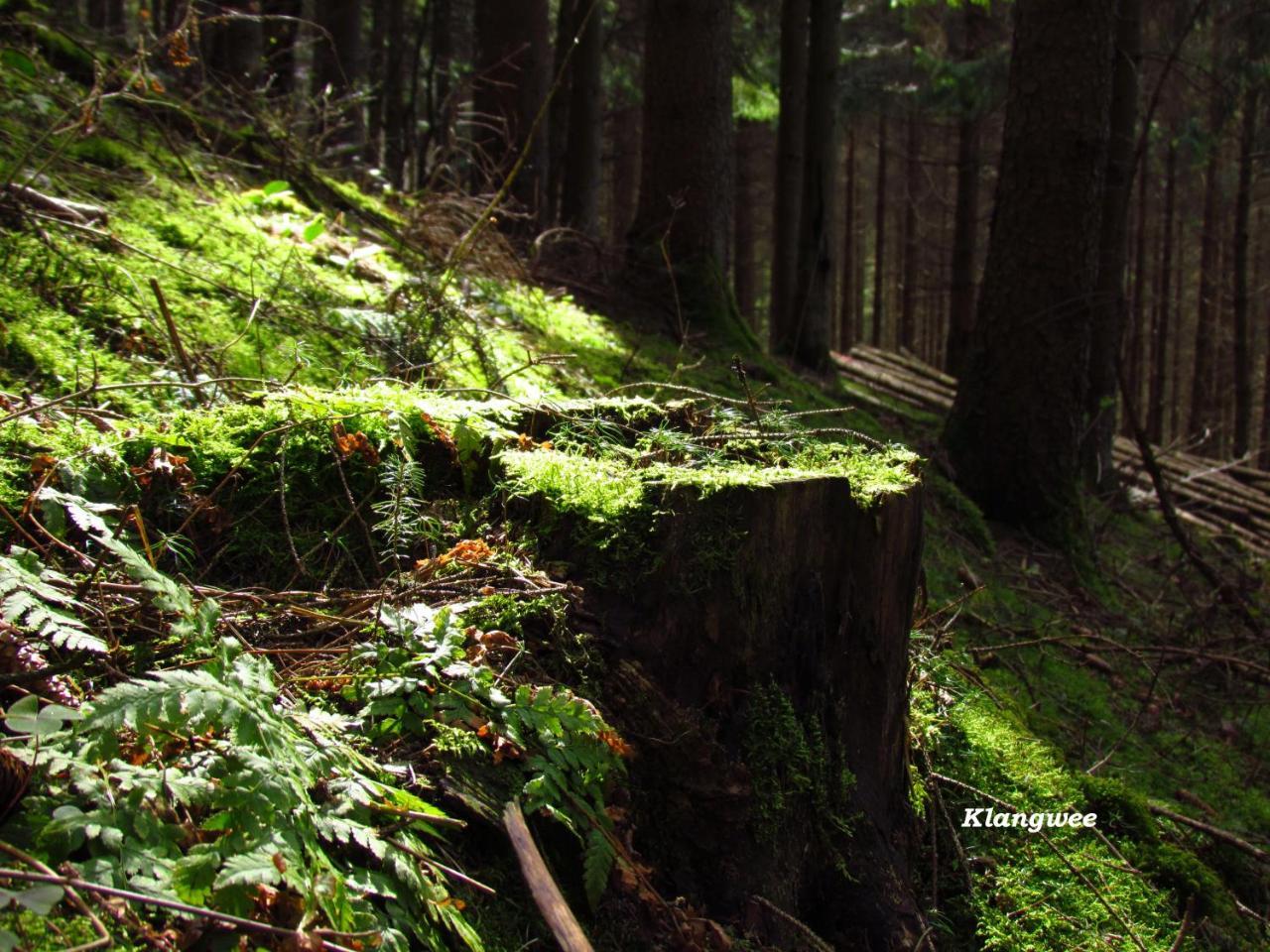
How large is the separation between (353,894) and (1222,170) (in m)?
27.8

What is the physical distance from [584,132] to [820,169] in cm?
275

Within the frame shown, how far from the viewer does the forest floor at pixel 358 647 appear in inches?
59.6

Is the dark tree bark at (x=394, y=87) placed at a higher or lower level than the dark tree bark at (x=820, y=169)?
higher

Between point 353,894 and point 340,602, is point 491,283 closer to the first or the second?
point 340,602

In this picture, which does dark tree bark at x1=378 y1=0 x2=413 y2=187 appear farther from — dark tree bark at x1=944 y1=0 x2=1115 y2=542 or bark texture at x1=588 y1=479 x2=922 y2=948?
bark texture at x1=588 y1=479 x2=922 y2=948

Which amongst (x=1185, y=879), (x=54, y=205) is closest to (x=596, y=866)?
(x=1185, y=879)

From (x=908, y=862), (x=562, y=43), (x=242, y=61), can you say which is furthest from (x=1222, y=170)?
(x=908, y=862)

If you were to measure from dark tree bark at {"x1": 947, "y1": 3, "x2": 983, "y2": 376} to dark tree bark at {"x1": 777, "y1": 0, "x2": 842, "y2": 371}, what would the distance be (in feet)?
14.5

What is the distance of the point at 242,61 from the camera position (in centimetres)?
841

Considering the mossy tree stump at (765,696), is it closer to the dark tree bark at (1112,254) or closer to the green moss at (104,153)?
the green moss at (104,153)

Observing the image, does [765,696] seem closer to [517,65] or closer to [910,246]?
[517,65]

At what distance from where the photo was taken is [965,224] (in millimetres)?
15062

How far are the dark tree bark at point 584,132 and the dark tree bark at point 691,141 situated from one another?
3.33 meters

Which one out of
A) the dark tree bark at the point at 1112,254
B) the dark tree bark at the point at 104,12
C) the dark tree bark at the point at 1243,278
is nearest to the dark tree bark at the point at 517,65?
the dark tree bark at the point at 1112,254
